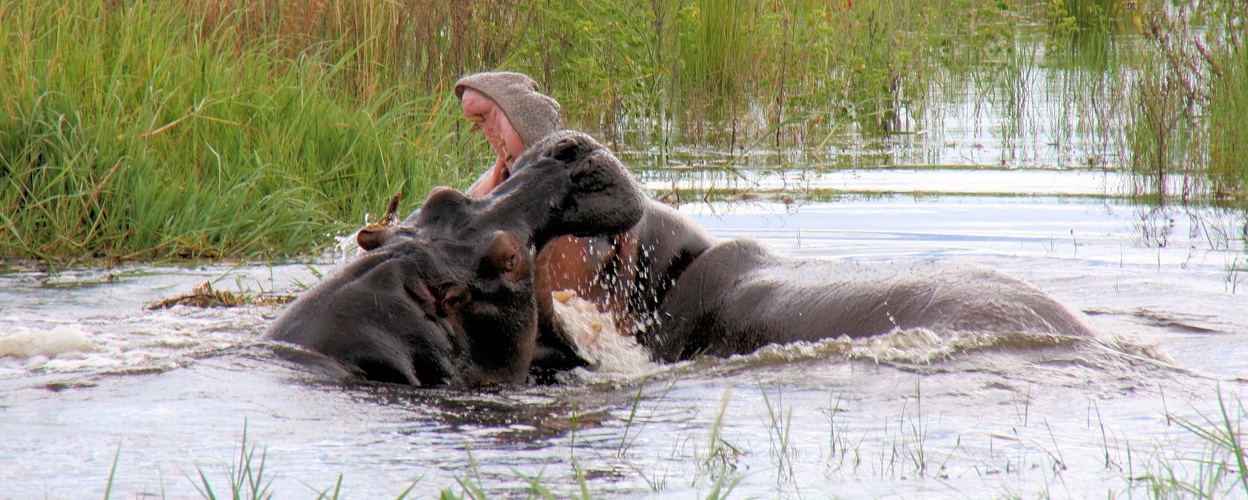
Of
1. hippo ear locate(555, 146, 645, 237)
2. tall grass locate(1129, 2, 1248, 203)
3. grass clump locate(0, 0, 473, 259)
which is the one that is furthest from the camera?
tall grass locate(1129, 2, 1248, 203)

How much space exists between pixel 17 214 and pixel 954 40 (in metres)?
8.87

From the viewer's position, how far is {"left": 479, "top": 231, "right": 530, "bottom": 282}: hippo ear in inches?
124

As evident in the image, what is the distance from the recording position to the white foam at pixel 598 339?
3.62m

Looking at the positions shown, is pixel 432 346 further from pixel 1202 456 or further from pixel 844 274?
pixel 1202 456

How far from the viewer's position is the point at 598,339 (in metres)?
3.72

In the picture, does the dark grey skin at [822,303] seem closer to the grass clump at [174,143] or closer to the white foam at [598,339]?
the white foam at [598,339]

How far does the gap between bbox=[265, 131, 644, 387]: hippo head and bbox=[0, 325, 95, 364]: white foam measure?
65 cm

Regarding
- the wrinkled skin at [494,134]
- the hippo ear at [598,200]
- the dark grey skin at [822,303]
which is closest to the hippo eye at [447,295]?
the hippo ear at [598,200]

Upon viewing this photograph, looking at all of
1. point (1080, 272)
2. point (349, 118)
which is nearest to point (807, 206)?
point (1080, 272)

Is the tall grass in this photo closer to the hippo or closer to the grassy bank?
the grassy bank

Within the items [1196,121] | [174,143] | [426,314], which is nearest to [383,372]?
[426,314]

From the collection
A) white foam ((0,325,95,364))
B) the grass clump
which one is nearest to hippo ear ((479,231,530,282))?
white foam ((0,325,95,364))

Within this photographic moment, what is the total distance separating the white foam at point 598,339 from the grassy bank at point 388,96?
2577mm

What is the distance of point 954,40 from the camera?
12.1 metres
